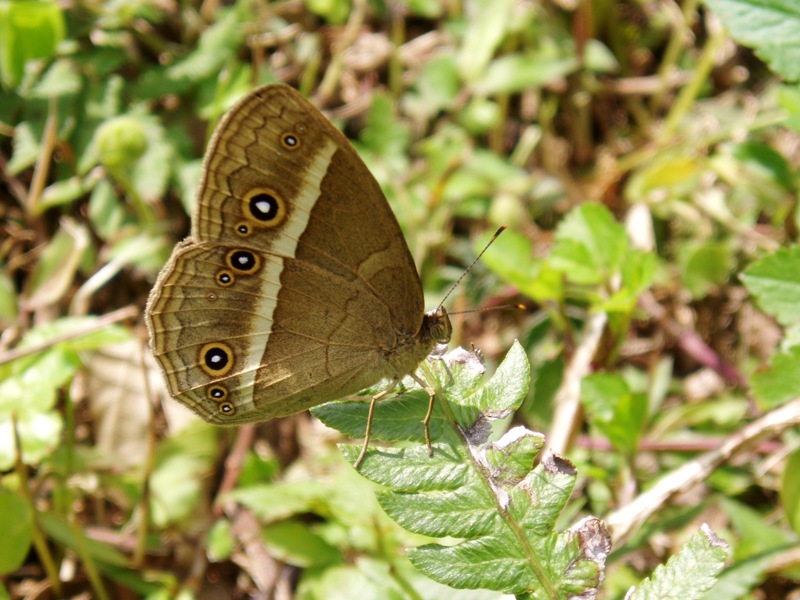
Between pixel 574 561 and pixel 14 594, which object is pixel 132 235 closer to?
pixel 14 594

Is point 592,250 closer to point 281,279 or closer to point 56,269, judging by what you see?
point 281,279

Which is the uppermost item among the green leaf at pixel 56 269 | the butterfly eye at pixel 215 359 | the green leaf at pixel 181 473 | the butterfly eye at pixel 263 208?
the butterfly eye at pixel 263 208

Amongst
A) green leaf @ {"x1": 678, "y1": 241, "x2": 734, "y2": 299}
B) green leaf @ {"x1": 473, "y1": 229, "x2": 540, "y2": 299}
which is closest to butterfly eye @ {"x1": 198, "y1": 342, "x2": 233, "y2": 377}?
green leaf @ {"x1": 473, "y1": 229, "x2": 540, "y2": 299}

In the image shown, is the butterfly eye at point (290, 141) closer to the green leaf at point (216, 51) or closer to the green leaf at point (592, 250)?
the green leaf at point (592, 250)

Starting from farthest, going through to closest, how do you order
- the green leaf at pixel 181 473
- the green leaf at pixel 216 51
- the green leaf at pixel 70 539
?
the green leaf at pixel 216 51 → the green leaf at pixel 181 473 → the green leaf at pixel 70 539

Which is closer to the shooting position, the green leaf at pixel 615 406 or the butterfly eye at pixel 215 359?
the butterfly eye at pixel 215 359

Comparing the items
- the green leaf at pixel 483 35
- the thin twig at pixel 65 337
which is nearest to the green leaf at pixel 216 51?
the green leaf at pixel 483 35

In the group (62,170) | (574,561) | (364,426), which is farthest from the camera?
(62,170)

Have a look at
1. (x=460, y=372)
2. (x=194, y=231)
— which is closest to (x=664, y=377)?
(x=460, y=372)
